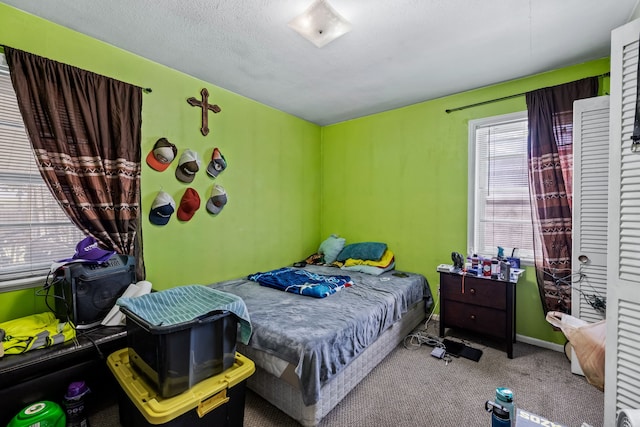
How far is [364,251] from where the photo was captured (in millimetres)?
3441

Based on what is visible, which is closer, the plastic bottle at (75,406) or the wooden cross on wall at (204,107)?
the plastic bottle at (75,406)

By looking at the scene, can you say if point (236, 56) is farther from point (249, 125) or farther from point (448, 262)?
point (448, 262)

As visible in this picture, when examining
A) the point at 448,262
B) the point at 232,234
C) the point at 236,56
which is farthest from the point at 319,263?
the point at 236,56

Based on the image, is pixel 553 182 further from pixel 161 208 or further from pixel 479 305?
pixel 161 208

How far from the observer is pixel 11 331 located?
155 centimetres

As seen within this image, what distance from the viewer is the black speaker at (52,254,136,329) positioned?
Result: 5.59 feet

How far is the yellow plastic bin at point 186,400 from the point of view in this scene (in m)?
1.20

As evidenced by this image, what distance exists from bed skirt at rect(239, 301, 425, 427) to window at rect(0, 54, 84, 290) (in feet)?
5.04

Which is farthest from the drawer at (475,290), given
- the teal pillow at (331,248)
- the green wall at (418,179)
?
the teal pillow at (331,248)

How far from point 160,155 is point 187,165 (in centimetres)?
23

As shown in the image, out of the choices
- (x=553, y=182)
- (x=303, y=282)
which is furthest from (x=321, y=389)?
(x=553, y=182)

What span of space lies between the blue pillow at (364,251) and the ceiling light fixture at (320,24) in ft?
7.54

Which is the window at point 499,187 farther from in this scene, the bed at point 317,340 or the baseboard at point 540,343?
the bed at point 317,340

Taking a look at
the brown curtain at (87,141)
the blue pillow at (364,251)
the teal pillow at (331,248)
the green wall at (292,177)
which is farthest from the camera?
the teal pillow at (331,248)
